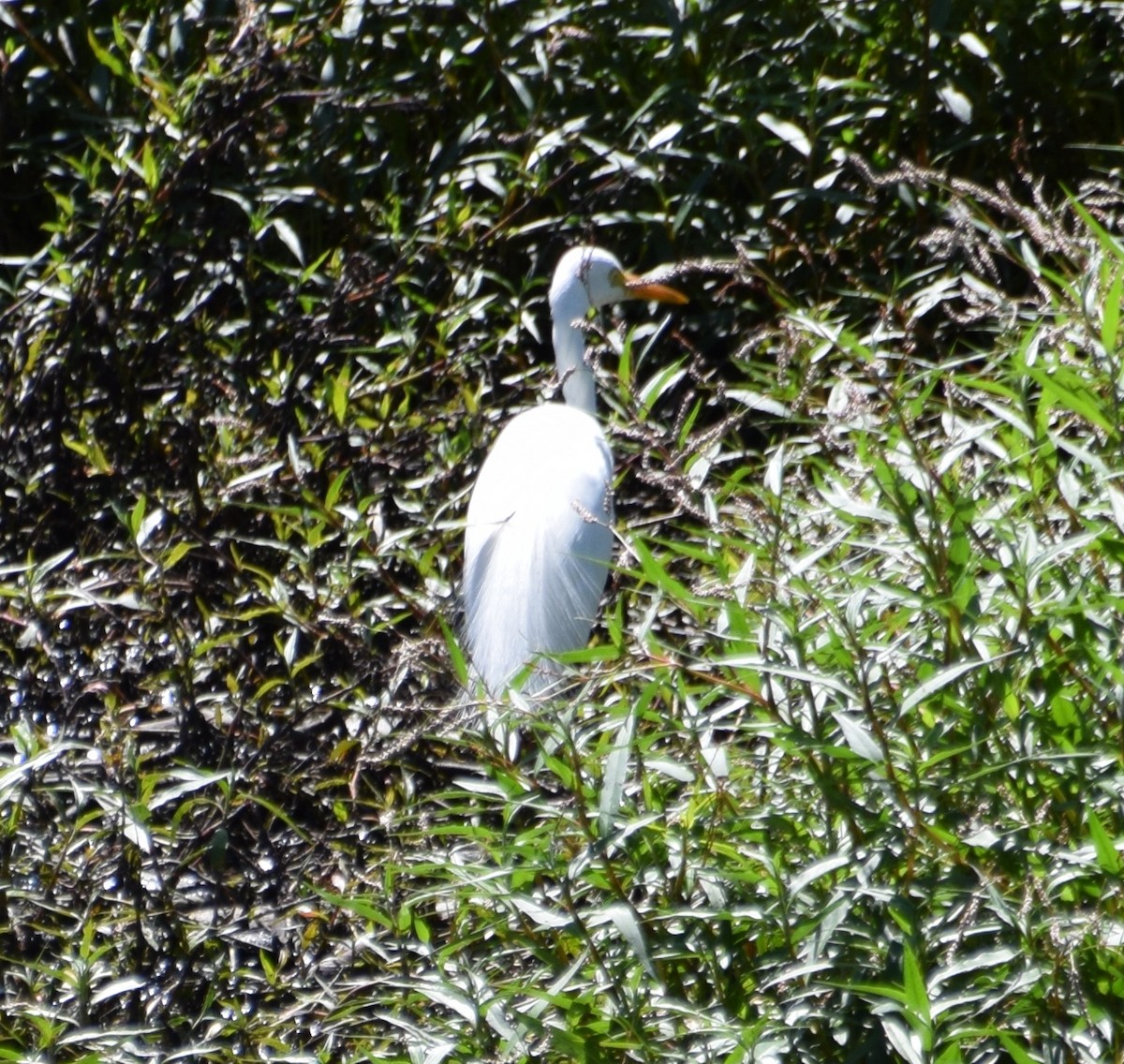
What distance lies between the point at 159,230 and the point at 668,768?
6.06ft

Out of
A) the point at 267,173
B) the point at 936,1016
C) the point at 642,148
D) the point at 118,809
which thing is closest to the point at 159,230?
the point at 267,173

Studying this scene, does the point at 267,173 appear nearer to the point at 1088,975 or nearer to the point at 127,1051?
the point at 127,1051

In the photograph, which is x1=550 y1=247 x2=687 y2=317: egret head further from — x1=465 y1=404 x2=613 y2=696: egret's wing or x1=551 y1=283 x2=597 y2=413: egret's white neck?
x1=465 y1=404 x2=613 y2=696: egret's wing

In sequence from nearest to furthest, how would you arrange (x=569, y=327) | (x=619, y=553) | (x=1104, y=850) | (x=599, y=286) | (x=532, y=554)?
(x=1104, y=850)
(x=619, y=553)
(x=532, y=554)
(x=569, y=327)
(x=599, y=286)

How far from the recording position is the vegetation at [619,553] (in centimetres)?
145

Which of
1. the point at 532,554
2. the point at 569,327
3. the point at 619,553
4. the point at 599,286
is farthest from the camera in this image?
the point at 599,286

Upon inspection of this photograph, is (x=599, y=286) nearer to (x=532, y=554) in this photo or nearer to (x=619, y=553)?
(x=532, y=554)

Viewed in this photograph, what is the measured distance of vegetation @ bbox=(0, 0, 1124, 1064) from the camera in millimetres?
1449

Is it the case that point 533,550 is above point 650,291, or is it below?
below

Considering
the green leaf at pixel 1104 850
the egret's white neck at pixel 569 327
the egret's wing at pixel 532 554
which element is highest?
the egret's white neck at pixel 569 327

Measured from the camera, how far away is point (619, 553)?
2.37 m

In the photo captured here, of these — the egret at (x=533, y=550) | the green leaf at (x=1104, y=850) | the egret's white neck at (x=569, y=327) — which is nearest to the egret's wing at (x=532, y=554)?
the egret at (x=533, y=550)

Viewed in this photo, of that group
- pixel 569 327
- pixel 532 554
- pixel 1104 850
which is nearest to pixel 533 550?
pixel 532 554

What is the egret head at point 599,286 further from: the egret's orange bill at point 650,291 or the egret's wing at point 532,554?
the egret's wing at point 532,554
